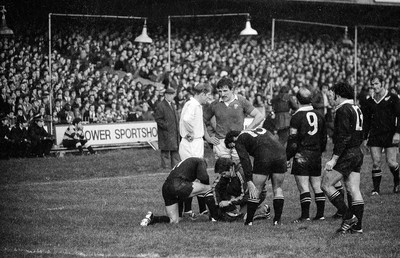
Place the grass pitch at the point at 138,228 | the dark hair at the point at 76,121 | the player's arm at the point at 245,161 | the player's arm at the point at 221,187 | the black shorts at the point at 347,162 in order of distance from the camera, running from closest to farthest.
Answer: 1. the grass pitch at the point at 138,228
2. the black shorts at the point at 347,162
3. the player's arm at the point at 245,161
4. the player's arm at the point at 221,187
5. the dark hair at the point at 76,121

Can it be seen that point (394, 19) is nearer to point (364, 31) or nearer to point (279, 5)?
point (364, 31)

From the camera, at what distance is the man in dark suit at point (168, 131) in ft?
57.5

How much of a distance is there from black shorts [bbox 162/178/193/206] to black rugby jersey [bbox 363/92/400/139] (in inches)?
182

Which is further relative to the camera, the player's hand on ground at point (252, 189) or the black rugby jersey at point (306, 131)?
the black rugby jersey at point (306, 131)

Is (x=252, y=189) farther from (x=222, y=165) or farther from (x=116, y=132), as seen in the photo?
(x=116, y=132)

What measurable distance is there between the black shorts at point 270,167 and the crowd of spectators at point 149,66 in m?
11.3

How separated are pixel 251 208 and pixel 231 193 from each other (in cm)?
103

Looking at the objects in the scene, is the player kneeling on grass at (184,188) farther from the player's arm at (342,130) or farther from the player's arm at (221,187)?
the player's arm at (342,130)

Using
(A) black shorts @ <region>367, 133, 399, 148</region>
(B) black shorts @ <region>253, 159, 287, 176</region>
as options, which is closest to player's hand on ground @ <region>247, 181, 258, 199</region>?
(B) black shorts @ <region>253, 159, 287, 176</region>

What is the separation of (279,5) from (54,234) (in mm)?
22968

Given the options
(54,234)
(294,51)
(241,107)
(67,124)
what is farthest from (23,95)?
(294,51)

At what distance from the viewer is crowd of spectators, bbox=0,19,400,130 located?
74.8ft

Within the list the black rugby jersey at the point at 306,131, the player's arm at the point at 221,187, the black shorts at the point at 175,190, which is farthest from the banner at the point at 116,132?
the black rugby jersey at the point at 306,131

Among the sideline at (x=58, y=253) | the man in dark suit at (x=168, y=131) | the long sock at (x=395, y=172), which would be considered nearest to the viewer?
the sideline at (x=58, y=253)
